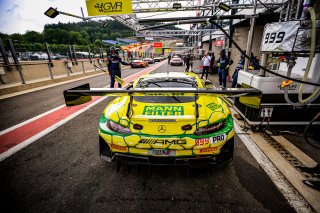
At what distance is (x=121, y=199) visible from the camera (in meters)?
1.97

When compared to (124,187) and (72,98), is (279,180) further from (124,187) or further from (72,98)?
(72,98)

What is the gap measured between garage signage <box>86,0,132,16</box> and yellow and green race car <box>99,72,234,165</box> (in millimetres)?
9120

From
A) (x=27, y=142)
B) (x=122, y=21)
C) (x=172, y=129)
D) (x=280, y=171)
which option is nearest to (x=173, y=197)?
(x=172, y=129)

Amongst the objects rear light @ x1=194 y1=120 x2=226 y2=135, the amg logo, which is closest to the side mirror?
the amg logo

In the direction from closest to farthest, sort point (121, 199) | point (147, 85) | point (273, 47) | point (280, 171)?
point (121, 199), point (280, 171), point (273, 47), point (147, 85)

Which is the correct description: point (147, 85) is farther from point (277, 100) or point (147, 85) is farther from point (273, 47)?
point (277, 100)

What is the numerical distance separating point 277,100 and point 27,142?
17.3 feet

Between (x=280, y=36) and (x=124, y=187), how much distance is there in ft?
10.7

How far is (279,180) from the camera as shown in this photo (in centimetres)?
222

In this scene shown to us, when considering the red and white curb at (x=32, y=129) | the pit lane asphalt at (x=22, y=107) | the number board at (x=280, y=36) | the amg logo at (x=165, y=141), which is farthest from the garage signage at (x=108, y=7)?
the amg logo at (x=165, y=141)

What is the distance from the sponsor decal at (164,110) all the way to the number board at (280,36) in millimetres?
1931

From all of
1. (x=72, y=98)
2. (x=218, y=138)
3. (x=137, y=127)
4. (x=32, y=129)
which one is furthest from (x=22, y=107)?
(x=218, y=138)

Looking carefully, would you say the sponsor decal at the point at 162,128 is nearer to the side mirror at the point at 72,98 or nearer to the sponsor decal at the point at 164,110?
the sponsor decal at the point at 164,110

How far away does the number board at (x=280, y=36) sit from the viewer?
94.7 inches
